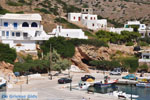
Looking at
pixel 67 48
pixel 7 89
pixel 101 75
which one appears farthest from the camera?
pixel 67 48

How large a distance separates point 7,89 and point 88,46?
2554 cm

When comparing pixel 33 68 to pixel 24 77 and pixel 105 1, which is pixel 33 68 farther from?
pixel 105 1

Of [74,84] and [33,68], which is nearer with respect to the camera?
[74,84]

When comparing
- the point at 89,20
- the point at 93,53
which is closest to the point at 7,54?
the point at 93,53

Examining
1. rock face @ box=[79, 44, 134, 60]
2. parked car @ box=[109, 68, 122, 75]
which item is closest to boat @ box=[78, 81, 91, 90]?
parked car @ box=[109, 68, 122, 75]

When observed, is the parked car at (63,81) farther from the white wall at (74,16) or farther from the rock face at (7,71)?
the white wall at (74,16)

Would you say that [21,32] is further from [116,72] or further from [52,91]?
[52,91]

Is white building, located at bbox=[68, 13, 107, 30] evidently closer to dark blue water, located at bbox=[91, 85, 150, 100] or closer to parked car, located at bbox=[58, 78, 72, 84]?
dark blue water, located at bbox=[91, 85, 150, 100]

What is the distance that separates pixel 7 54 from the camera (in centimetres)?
5200

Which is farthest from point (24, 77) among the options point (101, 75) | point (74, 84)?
point (101, 75)

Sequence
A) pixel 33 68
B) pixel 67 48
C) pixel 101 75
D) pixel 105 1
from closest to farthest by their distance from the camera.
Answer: pixel 33 68, pixel 101 75, pixel 67 48, pixel 105 1

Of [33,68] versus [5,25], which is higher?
[5,25]

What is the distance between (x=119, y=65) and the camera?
60875mm

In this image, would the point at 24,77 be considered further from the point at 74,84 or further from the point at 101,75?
the point at 101,75
